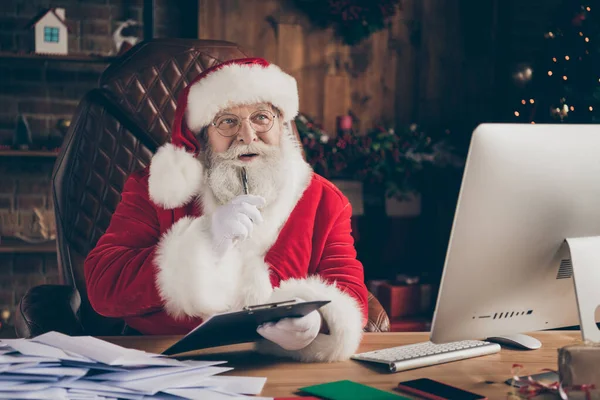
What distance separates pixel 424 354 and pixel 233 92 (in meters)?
0.81

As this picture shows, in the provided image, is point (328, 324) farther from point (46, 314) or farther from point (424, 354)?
point (46, 314)

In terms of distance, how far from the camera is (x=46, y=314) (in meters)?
1.67

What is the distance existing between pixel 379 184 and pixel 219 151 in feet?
7.68

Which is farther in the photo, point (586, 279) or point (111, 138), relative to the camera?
point (111, 138)

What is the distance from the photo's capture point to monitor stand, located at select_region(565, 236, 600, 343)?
1114 millimetres

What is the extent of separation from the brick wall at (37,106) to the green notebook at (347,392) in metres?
3.16

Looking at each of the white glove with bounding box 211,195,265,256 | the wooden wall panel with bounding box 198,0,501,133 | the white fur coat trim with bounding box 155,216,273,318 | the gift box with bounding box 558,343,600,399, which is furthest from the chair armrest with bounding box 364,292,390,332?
the wooden wall panel with bounding box 198,0,501,133

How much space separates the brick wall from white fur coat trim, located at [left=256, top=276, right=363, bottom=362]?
2.88 meters

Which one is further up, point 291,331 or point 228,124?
point 228,124

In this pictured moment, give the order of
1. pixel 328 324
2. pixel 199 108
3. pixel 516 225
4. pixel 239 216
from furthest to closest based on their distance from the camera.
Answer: pixel 199 108
pixel 239 216
pixel 328 324
pixel 516 225

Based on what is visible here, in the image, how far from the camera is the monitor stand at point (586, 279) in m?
1.11

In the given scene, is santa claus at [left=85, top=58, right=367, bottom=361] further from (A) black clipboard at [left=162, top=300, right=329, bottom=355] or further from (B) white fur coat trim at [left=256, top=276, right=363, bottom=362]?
(A) black clipboard at [left=162, top=300, right=329, bottom=355]

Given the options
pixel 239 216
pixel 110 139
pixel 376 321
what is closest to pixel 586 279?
pixel 239 216

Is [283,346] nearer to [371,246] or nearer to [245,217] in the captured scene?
[245,217]
